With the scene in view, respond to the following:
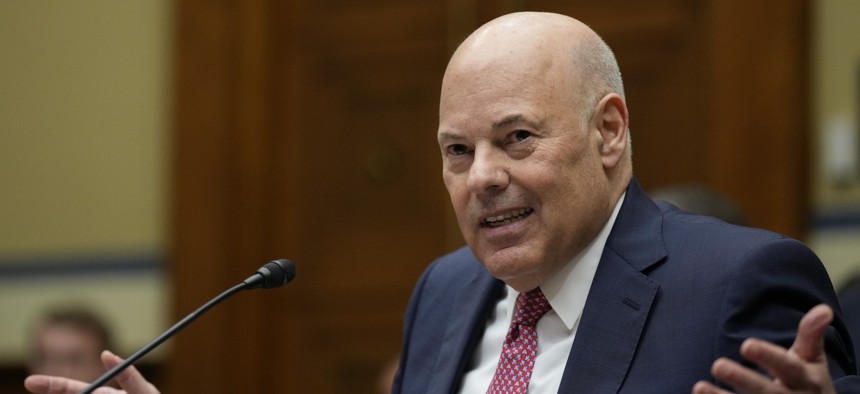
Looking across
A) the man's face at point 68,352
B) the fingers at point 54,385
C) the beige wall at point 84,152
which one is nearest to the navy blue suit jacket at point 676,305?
the fingers at point 54,385

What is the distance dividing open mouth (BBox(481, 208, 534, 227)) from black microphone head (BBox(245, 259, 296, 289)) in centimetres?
42

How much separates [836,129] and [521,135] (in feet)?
8.09

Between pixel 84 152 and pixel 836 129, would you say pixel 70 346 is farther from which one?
pixel 836 129

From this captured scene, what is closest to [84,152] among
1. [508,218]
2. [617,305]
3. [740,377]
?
[508,218]

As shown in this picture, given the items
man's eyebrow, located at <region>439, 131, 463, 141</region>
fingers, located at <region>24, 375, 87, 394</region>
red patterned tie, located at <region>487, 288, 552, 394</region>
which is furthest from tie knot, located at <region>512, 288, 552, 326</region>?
fingers, located at <region>24, 375, 87, 394</region>

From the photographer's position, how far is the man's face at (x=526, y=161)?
2.31 metres

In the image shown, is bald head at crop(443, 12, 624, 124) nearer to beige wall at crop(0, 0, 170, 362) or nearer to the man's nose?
the man's nose

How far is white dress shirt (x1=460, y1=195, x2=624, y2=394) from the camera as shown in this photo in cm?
233

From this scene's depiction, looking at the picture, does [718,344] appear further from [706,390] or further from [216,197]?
[216,197]

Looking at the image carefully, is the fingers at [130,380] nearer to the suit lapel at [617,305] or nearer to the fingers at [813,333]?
the suit lapel at [617,305]

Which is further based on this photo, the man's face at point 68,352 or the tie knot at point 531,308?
the man's face at point 68,352

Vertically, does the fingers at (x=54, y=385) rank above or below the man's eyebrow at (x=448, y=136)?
below

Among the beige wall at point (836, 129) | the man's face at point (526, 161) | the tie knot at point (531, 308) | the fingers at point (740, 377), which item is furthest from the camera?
the beige wall at point (836, 129)

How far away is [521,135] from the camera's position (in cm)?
233
